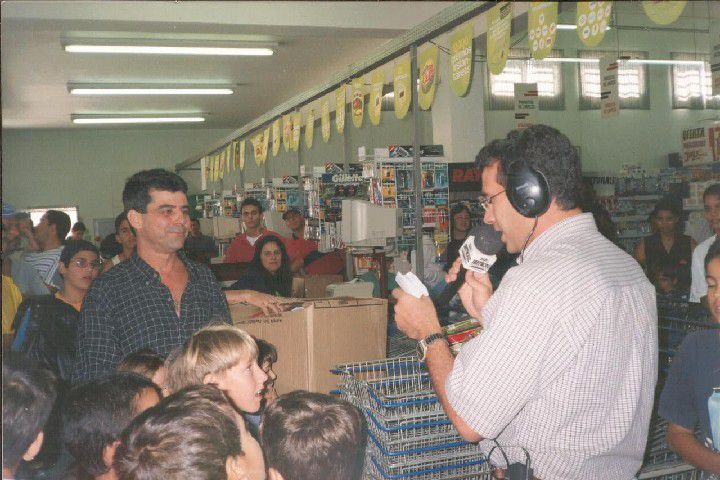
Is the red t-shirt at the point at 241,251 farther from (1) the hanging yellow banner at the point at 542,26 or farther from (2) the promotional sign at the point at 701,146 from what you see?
(1) the hanging yellow banner at the point at 542,26

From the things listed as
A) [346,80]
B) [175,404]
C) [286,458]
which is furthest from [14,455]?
[346,80]

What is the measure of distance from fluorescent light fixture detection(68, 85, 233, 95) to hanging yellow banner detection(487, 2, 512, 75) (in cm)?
845

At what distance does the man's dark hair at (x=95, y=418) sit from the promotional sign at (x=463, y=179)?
5.91 metres

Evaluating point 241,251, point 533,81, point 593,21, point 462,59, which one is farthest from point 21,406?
point 533,81

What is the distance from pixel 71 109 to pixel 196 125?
12.8 ft

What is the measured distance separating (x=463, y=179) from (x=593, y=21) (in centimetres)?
435

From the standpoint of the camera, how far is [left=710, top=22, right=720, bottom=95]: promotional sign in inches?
171

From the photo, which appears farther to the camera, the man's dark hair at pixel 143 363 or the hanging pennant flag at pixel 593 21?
the hanging pennant flag at pixel 593 21

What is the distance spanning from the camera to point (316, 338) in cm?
265

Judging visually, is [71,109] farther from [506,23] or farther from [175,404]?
[175,404]

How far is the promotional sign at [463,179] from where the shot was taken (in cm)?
746

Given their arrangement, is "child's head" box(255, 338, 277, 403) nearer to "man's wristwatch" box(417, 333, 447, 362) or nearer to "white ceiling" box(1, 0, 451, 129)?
"man's wristwatch" box(417, 333, 447, 362)

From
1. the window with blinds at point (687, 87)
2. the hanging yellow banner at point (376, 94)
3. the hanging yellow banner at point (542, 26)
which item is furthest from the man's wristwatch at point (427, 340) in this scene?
Result: the window with blinds at point (687, 87)

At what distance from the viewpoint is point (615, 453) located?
5.15 ft
